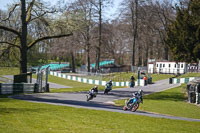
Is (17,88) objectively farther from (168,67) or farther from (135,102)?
(168,67)

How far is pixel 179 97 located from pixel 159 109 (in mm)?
7450

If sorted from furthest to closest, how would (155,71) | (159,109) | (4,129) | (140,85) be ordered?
(155,71), (140,85), (159,109), (4,129)

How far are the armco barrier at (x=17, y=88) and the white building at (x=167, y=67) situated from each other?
94.3 ft

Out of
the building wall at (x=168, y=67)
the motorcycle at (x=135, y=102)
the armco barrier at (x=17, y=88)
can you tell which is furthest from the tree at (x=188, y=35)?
the building wall at (x=168, y=67)

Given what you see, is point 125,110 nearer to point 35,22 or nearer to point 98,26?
point 35,22

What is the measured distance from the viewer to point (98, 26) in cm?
5234

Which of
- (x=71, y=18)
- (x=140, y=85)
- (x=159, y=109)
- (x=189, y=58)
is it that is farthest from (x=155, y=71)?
(x=159, y=109)

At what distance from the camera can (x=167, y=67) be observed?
4988cm

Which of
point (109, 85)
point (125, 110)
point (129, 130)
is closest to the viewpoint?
point (129, 130)

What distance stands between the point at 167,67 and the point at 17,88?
31.6 meters

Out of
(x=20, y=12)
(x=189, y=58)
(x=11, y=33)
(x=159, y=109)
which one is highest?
(x=20, y=12)

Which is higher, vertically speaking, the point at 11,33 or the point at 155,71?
the point at 11,33

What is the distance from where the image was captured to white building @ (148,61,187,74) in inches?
1866

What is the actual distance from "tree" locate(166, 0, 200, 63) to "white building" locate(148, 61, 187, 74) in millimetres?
19059
